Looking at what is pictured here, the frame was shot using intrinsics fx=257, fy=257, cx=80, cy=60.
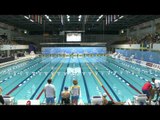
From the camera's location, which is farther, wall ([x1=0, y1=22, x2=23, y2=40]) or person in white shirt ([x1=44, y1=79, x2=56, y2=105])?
wall ([x1=0, y1=22, x2=23, y2=40])

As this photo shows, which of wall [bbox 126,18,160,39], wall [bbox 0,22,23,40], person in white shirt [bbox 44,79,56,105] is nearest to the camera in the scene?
person in white shirt [bbox 44,79,56,105]

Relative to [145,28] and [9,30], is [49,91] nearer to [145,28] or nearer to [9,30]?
[145,28]

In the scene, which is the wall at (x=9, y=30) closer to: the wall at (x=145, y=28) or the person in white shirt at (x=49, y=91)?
the wall at (x=145, y=28)

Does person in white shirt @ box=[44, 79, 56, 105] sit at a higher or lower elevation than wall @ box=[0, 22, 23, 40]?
lower

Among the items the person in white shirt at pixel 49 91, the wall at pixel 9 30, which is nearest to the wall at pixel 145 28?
the wall at pixel 9 30

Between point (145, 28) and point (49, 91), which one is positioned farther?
point (145, 28)

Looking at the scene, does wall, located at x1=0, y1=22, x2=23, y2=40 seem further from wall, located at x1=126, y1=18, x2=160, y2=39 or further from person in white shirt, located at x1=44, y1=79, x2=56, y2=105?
person in white shirt, located at x1=44, y1=79, x2=56, y2=105

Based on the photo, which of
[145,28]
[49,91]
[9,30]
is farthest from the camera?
[9,30]

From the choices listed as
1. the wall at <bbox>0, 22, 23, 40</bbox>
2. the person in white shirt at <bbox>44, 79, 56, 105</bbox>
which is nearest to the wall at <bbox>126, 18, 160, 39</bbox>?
the wall at <bbox>0, 22, 23, 40</bbox>

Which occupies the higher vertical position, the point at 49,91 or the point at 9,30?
the point at 9,30

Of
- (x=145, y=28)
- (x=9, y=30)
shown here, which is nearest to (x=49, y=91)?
(x=145, y=28)
